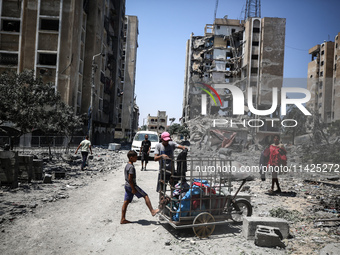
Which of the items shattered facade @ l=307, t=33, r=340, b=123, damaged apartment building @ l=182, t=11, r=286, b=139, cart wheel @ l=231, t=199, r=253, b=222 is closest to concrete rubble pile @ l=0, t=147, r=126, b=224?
cart wheel @ l=231, t=199, r=253, b=222

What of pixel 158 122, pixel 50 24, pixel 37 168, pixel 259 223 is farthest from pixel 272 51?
pixel 158 122

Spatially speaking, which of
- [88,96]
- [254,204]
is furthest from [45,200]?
[88,96]

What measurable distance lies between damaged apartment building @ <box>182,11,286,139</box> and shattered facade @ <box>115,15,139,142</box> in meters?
17.2

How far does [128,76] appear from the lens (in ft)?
258

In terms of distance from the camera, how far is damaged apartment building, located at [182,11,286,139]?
159 ft

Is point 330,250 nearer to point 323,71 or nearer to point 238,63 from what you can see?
point 238,63

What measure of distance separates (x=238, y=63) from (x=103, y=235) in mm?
59491

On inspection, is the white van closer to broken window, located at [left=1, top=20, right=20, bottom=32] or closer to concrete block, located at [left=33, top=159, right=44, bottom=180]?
concrete block, located at [left=33, top=159, right=44, bottom=180]

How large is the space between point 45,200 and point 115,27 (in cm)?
4823

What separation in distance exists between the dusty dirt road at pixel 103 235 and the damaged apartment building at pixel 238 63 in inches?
930

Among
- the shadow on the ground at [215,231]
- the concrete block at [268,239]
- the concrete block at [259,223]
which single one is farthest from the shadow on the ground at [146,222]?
the concrete block at [268,239]

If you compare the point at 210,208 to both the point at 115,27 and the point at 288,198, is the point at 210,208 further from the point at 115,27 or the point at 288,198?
the point at 115,27

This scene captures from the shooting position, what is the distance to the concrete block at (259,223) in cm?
507

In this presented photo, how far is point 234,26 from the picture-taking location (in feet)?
Answer: 223
